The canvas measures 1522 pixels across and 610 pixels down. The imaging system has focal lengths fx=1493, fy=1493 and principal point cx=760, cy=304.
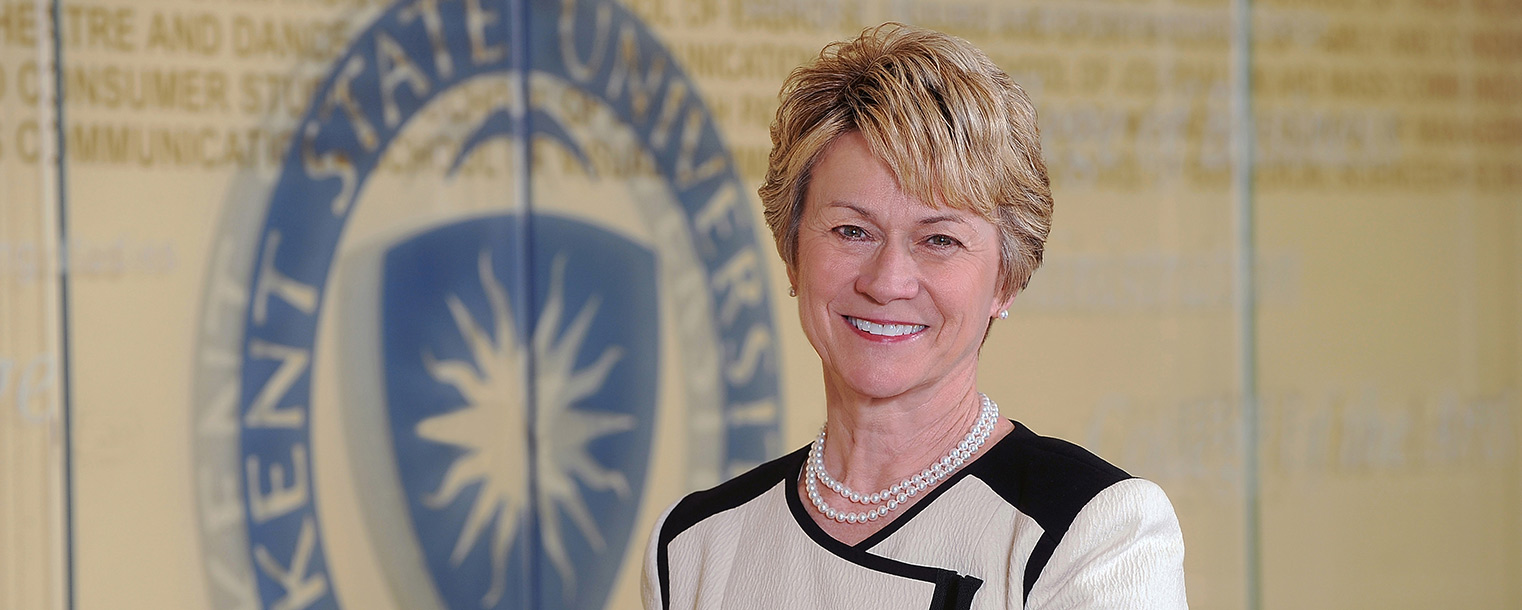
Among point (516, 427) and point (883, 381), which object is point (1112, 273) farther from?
point (883, 381)

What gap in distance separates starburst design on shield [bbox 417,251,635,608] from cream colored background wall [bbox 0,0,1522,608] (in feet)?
0.49

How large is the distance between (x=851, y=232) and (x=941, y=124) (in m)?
0.15

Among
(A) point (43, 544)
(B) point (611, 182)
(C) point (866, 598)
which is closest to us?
(C) point (866, 598)

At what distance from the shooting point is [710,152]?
3.26m

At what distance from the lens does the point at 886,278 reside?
1.33 metres

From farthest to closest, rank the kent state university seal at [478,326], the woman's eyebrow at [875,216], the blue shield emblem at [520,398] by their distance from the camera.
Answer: the blue shield emblem at [520,398] → the kent state university seal at [478,326] → the woman's eyebrow at [875,216]

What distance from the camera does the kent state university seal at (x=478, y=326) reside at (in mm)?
2852

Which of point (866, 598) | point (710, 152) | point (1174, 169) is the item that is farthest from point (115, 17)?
point (1174, 169)

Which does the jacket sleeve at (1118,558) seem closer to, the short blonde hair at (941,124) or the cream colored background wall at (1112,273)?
the short blonde hair at (941,124)

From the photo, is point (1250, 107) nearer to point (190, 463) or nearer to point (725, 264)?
point (725, 264)

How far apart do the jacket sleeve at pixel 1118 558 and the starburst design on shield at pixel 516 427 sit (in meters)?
2.02

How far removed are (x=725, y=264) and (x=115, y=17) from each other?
1.31 meters

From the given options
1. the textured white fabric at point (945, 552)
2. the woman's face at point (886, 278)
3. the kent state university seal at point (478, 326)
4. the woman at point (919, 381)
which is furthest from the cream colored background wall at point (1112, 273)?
the woman's face at point (886, 278)

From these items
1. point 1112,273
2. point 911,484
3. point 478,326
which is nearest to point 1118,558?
point 911,484
